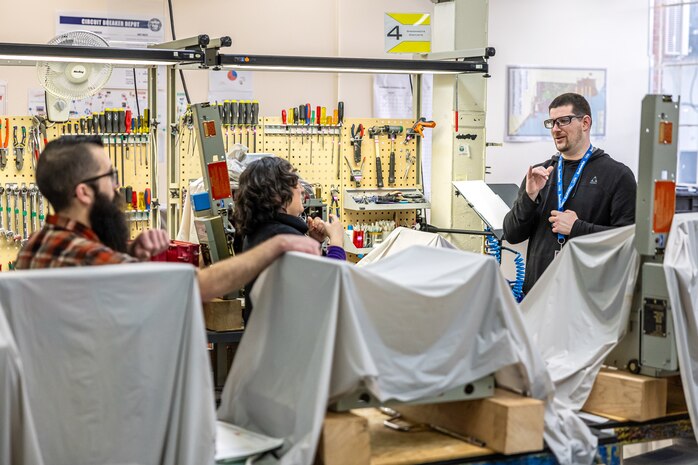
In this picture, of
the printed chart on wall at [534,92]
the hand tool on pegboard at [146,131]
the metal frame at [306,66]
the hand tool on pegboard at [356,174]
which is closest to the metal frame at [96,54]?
the metal frame at [306,66]

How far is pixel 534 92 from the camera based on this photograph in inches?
336

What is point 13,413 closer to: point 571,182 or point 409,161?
point 571,182

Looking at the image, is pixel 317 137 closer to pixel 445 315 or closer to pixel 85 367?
pixel 445 315

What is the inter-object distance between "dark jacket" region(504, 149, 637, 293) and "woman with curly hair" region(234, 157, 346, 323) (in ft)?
3.48

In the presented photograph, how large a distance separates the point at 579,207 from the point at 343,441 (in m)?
2.11

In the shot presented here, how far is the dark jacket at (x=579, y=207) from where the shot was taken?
13.0ft

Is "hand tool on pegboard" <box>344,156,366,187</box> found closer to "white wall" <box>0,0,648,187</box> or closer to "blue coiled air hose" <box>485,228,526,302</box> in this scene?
"blue coiled air hose" <box>485,228,526,302</box>

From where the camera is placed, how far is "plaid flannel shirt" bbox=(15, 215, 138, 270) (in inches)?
88.9

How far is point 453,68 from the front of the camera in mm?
5617

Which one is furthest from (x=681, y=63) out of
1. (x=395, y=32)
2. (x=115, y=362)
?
(x=115, y=362)

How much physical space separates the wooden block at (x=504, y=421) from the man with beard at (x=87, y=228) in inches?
26.3

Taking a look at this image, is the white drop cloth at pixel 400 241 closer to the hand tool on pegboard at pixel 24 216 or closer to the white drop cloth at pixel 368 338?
the white drop cloth at pixel 368 338

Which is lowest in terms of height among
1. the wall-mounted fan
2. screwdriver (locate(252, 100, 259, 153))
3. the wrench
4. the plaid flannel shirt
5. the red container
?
the red container

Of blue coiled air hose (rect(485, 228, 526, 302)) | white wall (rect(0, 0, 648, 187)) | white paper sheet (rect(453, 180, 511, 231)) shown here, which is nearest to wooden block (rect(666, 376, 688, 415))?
white paper sheet (rect(453, 180, 511, 231))
